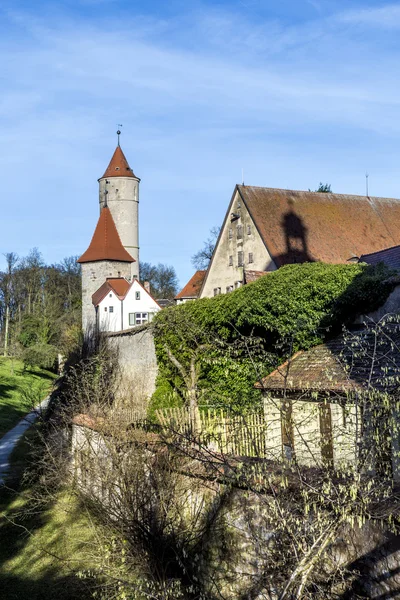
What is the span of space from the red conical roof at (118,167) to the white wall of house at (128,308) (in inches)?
608

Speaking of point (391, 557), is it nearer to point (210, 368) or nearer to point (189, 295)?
point (210, 368)

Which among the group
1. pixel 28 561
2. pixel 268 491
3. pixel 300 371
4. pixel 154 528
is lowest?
pixel 28 561

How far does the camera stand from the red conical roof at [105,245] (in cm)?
5600

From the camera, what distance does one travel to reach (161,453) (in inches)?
388

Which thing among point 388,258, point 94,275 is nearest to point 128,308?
point 94,275

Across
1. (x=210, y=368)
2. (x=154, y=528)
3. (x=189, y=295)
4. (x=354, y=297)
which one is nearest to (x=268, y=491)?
(x=154, y=528)

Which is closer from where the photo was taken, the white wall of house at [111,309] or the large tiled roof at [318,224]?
the large tiled roof at [318,224]

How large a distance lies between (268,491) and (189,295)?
44.8m

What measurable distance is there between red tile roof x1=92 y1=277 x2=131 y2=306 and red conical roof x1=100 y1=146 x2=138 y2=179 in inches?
492

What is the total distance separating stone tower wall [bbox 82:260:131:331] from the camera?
5462cm

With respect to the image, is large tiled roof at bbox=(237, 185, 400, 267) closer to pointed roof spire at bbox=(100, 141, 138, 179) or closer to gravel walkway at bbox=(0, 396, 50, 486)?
gravel walkway at bbox=(0, 396, 50, 486)

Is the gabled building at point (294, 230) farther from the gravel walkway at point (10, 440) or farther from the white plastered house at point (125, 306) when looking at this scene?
the white plastered house at point (125, 306)

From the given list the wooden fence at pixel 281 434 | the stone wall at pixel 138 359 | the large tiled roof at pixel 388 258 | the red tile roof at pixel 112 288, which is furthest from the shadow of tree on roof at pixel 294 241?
the red tile roof at pixel 112 288

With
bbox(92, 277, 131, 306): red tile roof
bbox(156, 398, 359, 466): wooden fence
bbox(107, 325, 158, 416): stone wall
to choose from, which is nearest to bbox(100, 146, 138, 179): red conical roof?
bbox(92, 277, 131, 306): red tile roof
